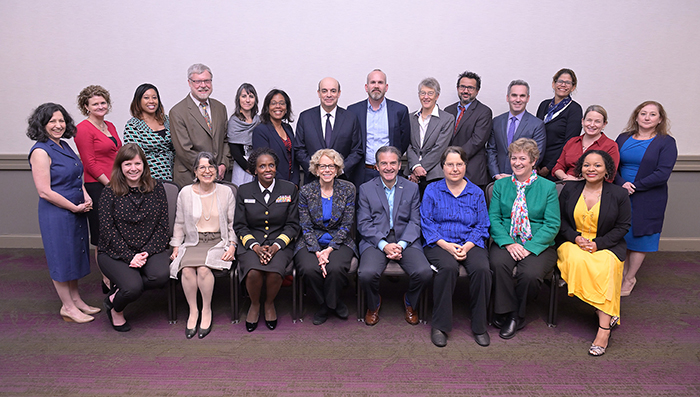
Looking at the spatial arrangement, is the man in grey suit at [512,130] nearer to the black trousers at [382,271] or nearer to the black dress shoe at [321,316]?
the black trousers at [382,271]

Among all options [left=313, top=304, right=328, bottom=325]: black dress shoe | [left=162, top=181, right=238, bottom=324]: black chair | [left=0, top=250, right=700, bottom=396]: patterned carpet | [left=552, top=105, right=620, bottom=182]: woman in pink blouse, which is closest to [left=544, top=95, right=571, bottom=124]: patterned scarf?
[left=552, top=105, right=620, bottom=182]: woman in pink blouse

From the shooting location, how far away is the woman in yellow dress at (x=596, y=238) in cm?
290

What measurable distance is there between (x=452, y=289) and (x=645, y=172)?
2.11 meters

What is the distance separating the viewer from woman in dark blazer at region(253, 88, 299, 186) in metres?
3.68

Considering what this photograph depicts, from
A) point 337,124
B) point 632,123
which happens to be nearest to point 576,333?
point 632,123

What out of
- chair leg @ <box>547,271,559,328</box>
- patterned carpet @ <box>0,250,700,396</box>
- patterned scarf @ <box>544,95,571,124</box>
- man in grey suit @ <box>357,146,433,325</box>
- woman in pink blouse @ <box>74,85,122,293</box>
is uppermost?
patterned scarf @ <box>544,95,571,124</box>

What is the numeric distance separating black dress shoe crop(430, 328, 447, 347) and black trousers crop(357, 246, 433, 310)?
27 cm

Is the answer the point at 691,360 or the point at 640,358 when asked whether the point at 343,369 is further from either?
the point at 691,360

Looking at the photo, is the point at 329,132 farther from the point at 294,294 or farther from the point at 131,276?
the point at 131,276

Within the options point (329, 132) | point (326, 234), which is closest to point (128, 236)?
point (326, 234)

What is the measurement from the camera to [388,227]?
340cm

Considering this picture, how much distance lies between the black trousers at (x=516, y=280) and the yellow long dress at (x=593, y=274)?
0.14 metres

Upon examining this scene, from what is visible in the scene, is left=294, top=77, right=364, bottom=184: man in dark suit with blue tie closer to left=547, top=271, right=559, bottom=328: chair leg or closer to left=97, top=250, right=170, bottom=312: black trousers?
left=97, top=250, right=170, bottom=312: black trousers

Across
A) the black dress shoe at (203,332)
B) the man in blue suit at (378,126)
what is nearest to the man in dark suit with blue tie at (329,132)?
the man in blue suit at (378,126)
